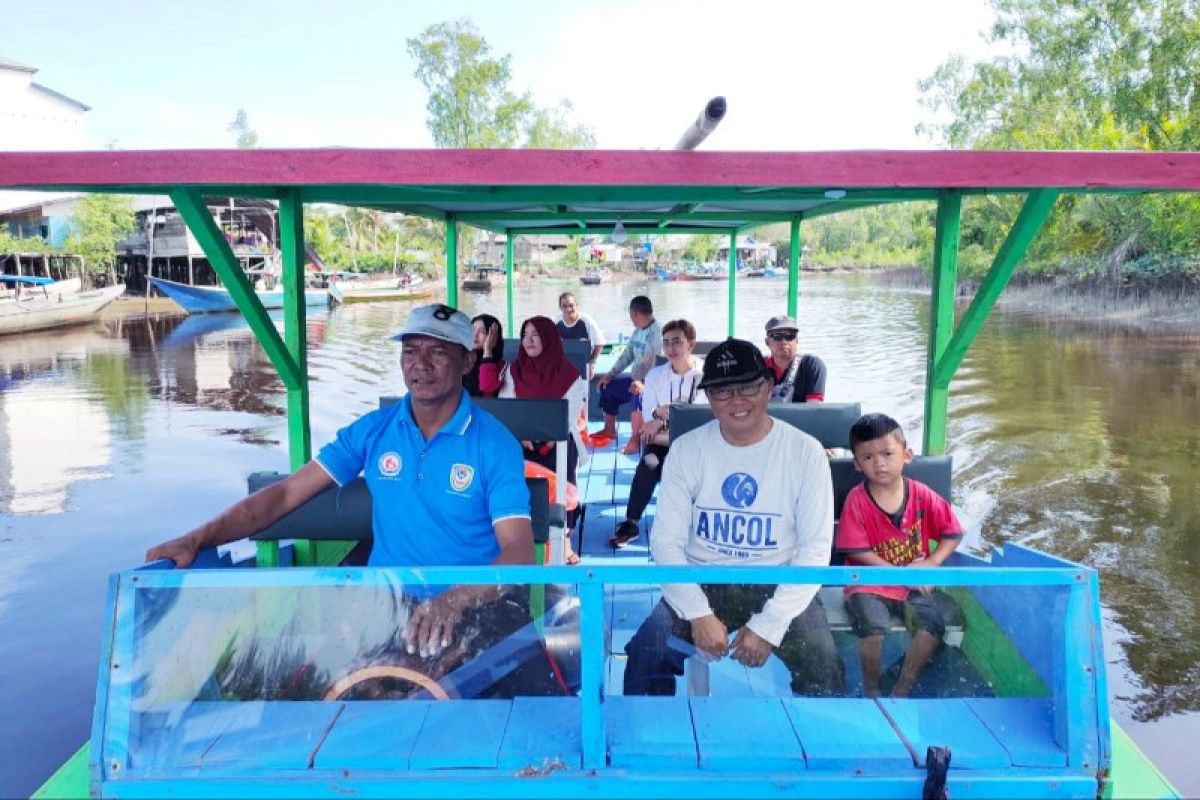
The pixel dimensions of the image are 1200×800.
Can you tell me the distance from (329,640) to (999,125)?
42.3m

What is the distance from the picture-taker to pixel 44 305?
29641 mm

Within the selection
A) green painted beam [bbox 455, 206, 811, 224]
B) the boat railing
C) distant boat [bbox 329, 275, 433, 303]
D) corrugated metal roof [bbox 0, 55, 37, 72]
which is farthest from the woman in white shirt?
corrugated metal roof [bbox 0, 55, 37, 72]

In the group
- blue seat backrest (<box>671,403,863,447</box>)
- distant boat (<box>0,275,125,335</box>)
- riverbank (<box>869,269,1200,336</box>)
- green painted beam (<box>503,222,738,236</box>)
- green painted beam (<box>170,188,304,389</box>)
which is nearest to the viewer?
green painted beam (<box>170,188,304,389</box>)

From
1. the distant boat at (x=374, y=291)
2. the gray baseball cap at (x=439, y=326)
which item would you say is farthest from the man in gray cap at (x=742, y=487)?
the distant boat at (x=374, y=291)

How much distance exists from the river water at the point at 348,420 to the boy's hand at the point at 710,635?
372 centimetres

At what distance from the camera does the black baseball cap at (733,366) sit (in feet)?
8.99

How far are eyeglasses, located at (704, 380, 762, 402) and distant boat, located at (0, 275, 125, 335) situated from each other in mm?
31177

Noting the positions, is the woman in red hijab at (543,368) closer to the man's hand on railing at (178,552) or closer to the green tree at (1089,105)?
the man's hand on railing at (178,552)

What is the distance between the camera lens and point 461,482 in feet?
9.14

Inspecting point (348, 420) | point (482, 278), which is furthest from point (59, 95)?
point (348, 420)

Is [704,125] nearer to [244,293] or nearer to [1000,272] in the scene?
[1000,272]

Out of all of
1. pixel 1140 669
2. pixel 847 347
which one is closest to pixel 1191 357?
pixel 847 347

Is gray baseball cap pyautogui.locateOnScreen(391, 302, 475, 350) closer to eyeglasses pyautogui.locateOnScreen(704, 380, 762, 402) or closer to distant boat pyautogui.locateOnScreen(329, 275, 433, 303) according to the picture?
eyeglasses pyautogui.locateOnScreen(704, 380, 762, 402)

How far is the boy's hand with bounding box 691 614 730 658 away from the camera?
2.16m
